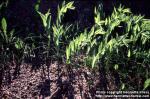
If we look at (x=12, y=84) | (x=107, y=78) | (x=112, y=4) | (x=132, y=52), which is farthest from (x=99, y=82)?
(x=112, y=4)

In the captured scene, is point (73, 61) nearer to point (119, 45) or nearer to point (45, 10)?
point (119, 45)

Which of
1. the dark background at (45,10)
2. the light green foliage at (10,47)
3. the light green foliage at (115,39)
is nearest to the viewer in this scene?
the light green foliage at (115,39)

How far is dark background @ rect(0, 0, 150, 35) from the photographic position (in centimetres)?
267

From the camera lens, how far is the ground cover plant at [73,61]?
2320 mm

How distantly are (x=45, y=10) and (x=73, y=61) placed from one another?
27.3 inches

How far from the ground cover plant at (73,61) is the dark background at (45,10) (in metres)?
0.15

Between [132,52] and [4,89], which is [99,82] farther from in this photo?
[4,89]

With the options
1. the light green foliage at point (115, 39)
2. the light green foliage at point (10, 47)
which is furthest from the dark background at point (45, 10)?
the light green foliage at point (115, 39)

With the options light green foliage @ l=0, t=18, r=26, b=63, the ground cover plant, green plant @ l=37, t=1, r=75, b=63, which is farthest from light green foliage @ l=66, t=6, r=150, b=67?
light green foliage @ l=0, t=18, r=26, b=63

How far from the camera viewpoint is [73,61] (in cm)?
249

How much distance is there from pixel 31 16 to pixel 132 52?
3.64 feet

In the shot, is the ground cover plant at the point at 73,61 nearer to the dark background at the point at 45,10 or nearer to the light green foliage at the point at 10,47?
the light green foliage at the point at 10,47

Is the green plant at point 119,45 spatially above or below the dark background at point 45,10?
below

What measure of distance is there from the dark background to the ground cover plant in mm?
146
